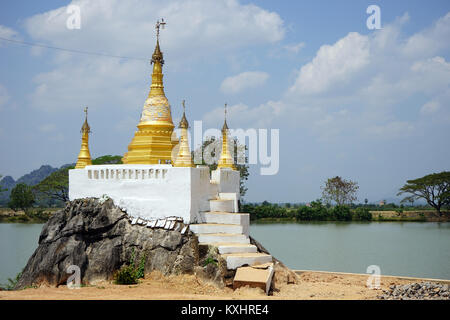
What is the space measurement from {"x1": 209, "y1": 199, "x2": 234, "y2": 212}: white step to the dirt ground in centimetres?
332

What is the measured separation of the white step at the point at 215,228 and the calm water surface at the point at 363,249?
6.12 m

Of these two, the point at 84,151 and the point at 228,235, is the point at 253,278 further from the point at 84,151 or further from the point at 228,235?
the point at 84,151

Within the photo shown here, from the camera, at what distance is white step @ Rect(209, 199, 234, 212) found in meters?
17.8

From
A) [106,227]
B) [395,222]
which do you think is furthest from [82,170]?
[395,222]

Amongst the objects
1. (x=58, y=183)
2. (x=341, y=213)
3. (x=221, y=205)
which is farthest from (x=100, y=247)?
(x=341, y=213)

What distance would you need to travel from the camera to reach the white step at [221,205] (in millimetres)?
17812

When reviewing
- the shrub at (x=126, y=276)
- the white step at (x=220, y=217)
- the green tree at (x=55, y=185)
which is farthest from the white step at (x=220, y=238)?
the green tree at (x=55, y=185)

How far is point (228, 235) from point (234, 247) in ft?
2.91

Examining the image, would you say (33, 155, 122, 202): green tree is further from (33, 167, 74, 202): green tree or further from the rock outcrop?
the rock outcrop

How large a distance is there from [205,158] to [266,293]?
89.1 feet

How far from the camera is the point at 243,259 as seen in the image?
15.0m

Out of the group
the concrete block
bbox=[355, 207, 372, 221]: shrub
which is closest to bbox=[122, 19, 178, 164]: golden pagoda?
the concrete block
